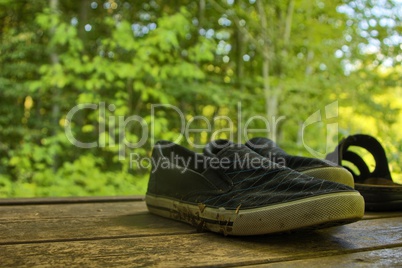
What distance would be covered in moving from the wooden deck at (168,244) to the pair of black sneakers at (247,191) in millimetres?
39

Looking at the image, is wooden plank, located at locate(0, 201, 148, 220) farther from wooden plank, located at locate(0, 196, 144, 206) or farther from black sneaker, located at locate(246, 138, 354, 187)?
black sneaker, located at locate(246, 138, 354, 187)

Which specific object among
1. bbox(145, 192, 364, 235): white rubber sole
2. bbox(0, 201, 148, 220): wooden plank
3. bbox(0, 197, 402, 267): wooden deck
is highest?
bbox(145, 192, 364, 235): white rubber sole

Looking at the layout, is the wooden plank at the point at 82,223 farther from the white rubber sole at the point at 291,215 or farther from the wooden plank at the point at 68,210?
the white rubber sole at the point at 291,215

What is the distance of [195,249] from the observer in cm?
72

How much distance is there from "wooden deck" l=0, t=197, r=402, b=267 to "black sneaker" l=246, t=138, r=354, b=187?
118 mm

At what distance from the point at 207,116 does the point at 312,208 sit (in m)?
3.35

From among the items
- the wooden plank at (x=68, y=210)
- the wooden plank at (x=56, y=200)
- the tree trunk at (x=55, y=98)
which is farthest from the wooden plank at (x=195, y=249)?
the tree trunk at (x=55, y=98)

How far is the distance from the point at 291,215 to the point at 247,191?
0.14 m

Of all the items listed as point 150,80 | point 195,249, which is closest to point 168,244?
point 195,249

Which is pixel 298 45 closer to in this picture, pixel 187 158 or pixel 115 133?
pixel 115 133

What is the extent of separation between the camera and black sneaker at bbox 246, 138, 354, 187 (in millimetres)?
973

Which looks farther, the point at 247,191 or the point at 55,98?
the point at 55,98

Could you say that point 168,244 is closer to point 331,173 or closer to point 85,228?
point 85,228

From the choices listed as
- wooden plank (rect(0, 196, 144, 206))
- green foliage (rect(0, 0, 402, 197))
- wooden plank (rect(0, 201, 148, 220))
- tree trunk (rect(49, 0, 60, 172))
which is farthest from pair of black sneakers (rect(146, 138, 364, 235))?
tree trunk (rect(49, 0, 60, 172))
